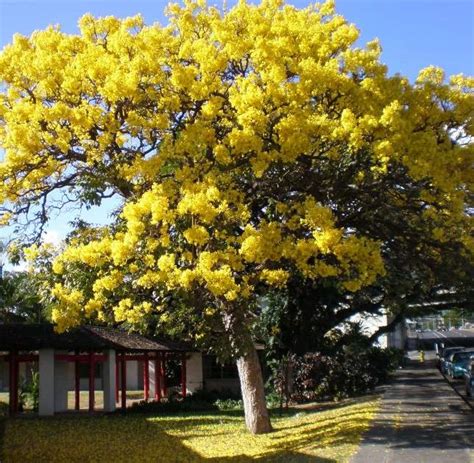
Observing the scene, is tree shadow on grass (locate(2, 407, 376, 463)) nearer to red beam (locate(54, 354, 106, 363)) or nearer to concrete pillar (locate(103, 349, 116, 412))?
red beam (locate(54, 354, 106, 363))

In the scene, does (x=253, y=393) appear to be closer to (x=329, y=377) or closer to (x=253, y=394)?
(x=253, y=394)

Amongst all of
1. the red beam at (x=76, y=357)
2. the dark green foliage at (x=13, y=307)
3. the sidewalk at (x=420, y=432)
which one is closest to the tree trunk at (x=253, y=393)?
the sidewalk at (x=420, y=432)

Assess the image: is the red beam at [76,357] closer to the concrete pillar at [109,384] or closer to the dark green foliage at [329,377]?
the concrete pillar at [109,384]

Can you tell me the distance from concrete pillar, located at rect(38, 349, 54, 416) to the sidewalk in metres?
11.3

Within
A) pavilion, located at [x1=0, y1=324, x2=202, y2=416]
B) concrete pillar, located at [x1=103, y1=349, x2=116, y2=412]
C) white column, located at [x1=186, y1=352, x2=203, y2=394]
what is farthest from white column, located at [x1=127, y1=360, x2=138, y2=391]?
concrete pillar, located at [x1=103, y1=349, x2=116, y2=412]

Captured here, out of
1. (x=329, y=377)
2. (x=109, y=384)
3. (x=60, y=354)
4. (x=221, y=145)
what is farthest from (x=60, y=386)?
(x=221, y=145)

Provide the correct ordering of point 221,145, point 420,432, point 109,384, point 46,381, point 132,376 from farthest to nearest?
point 132,376 → point 109,384 → point 46,381 → point 420,432 → point 221,145

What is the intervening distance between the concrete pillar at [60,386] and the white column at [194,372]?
7.59m

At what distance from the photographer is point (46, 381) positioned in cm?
2331

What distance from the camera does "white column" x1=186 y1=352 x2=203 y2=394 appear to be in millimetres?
31481

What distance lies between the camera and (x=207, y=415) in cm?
2281

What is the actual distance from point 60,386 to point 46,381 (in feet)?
4.81

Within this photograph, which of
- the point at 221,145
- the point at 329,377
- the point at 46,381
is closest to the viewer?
the point at 221,145

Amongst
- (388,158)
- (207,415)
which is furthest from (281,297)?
(388,158)
